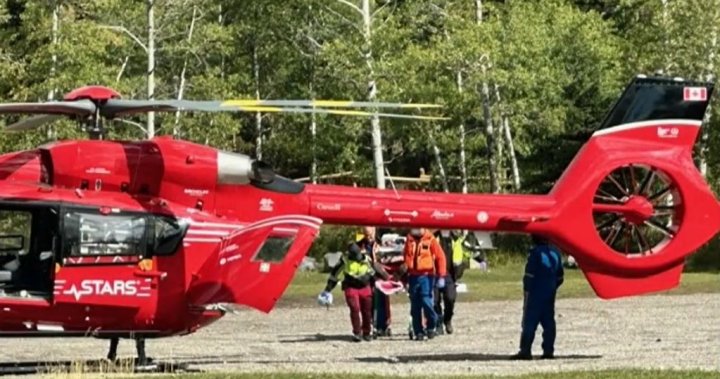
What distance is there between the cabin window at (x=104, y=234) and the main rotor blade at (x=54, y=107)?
1.27 m

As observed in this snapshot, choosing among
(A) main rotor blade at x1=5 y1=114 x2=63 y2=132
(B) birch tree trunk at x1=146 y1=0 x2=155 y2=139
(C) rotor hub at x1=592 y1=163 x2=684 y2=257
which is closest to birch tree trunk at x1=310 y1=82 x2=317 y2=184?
(B) birch tree trunk at x1=146 y1=0 x2=155 y2=139

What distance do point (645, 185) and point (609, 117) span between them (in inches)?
42.5

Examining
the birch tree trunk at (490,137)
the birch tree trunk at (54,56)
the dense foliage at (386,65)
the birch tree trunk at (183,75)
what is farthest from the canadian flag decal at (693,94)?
the birch tree trunk at (183,75)

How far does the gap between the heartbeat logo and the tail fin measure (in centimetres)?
563

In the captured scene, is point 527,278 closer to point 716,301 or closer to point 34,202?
point 34,202

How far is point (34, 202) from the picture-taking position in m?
19.6

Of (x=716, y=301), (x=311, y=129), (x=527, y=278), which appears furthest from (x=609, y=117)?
(x=311, y=129)

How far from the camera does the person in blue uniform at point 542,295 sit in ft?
71.3

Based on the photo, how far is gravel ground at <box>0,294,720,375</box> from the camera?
68.4 feet

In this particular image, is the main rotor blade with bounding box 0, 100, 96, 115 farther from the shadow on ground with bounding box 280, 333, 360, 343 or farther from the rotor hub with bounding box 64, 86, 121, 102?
the shadow on ground with bounding box 280, 333, 360, 343

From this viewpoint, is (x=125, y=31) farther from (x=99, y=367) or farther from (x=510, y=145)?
(x=99, y=367)

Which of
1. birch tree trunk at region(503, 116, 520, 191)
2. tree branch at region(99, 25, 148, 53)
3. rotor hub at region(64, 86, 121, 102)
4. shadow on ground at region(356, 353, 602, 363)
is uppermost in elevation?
rotor hub at region(64, 86, 121, 102)

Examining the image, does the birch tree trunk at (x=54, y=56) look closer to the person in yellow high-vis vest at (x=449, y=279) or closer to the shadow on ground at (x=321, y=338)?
the person in yellow high-vis vest at (x=449, y=279)

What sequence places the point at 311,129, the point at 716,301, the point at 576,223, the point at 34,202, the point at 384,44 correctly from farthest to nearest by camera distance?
the point at 311,129
the point at 384,44
the point at 716,301
the point at 576,223
the point at 34,202
